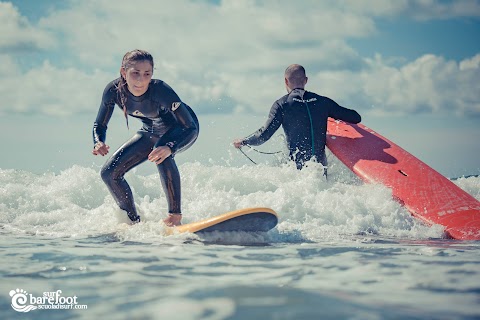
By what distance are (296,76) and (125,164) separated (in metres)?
3.01

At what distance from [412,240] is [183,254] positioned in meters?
2.26

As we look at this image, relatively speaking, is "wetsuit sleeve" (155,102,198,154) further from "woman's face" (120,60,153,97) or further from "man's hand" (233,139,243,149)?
"man's hand" (233,139,243,149)

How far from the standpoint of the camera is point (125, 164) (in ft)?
15.0

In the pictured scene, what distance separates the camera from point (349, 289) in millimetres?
2307

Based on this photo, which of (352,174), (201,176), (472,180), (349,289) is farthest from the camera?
(472,180)

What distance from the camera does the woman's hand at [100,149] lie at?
4.36m

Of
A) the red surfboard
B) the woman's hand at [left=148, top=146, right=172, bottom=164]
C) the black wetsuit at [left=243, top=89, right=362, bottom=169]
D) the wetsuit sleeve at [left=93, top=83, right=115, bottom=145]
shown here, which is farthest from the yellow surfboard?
the black wetsuit at [left=243, top=89, right=362, bottom=169]

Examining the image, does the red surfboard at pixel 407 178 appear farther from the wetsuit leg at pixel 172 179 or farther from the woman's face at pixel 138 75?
the woman's face at pixel 138 75

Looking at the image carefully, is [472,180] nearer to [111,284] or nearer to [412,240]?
[412,240]

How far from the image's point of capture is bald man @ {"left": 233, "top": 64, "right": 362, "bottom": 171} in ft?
21.3

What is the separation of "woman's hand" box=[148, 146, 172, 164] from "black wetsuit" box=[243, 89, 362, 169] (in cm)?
259

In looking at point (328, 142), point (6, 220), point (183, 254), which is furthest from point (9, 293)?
point (328, 142)

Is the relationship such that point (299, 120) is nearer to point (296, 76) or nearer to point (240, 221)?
point (296, 76)

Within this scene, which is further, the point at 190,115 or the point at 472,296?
the point at 190,115
